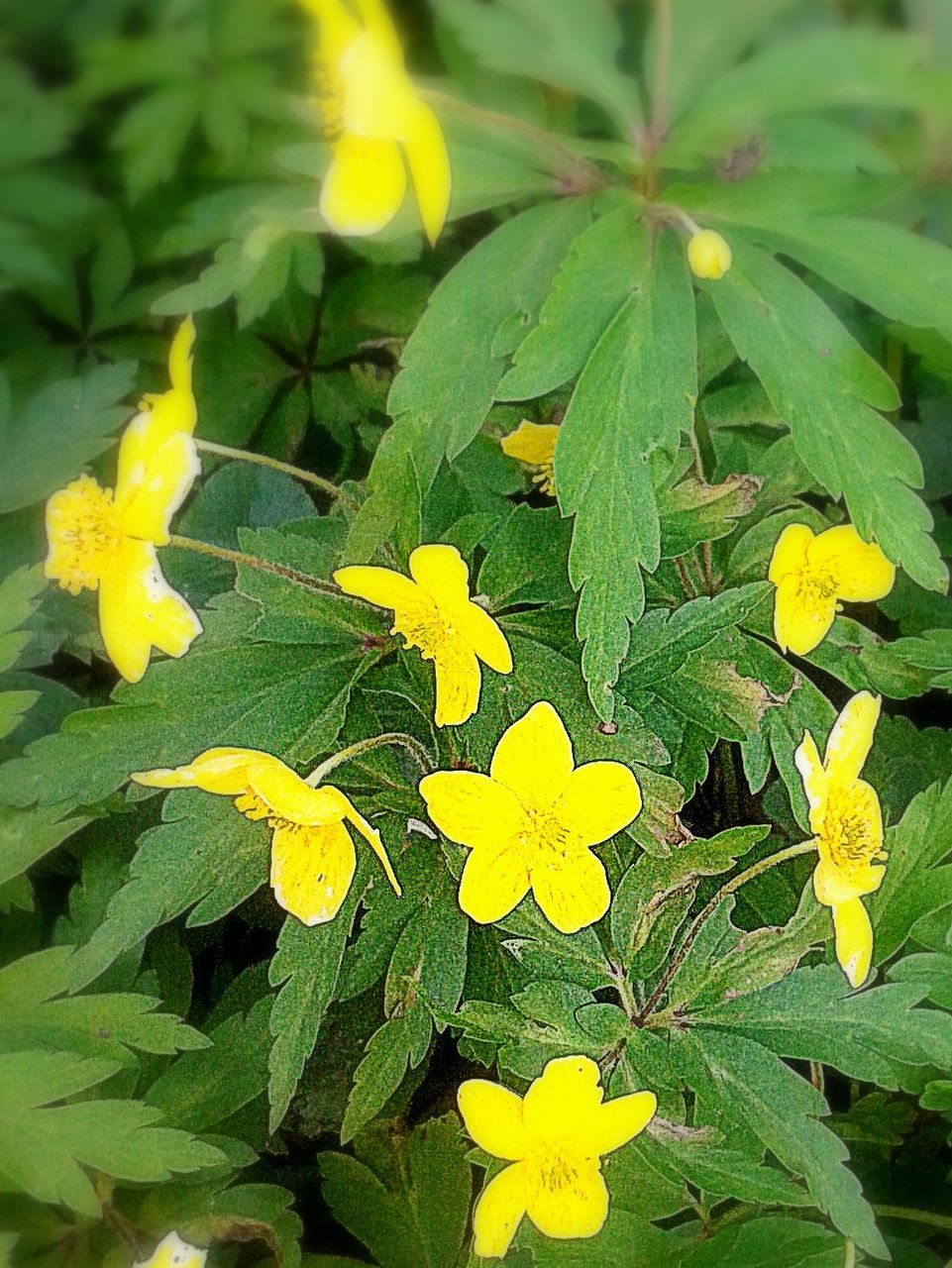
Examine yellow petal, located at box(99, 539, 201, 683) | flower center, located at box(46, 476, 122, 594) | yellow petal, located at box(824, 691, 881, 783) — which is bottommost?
yellow petal, located at box(824, 691, 881, 783)

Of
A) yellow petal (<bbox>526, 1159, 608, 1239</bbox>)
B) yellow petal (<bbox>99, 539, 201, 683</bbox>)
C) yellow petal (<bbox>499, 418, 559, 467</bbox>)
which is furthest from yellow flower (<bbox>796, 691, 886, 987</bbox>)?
yellow petal (<bbox>99, 539, 201, 683</bbox>)

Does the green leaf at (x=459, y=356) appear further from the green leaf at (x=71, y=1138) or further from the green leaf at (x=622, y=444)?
the green leaf at (x=71, y=1138)

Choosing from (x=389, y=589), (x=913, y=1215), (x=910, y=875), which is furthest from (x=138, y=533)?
(x=913, y=1215)

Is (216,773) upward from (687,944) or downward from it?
upward

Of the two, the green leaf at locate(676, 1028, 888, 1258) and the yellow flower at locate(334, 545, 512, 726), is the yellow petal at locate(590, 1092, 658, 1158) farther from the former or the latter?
the yellow flower at locate(334, 545, 512, 726)

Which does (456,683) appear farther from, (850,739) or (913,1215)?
(913,1215)

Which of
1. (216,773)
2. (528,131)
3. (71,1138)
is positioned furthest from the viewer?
(528,131)
